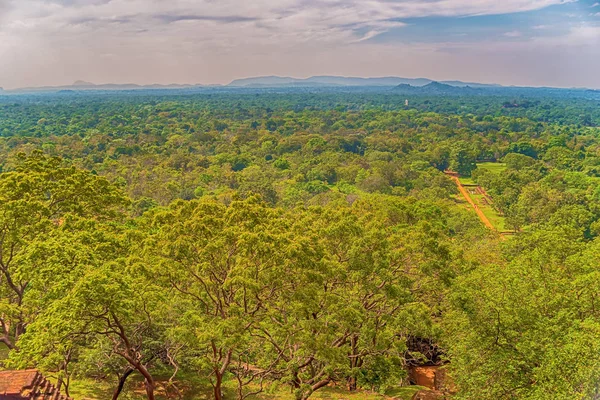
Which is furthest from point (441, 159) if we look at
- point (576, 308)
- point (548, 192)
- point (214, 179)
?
point (576, 308)

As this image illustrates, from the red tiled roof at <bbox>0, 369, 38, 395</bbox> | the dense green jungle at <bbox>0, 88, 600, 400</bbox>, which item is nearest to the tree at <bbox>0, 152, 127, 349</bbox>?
the dense green jungle at <bbox>0, 88, 600, 400</bbox>

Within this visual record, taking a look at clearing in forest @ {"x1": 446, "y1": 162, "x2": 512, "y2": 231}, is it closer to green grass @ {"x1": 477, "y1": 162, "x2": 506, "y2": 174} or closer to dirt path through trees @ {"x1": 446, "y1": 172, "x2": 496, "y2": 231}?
dirt path through trees @ {"x1": 446, "y1": 172, "x2": 496, "y2": 231}

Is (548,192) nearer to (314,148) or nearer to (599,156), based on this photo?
(599,156)

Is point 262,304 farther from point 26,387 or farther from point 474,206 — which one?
point 474,206

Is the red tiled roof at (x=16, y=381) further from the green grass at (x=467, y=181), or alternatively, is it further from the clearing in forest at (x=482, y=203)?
the green grass at (x=467, y=181)

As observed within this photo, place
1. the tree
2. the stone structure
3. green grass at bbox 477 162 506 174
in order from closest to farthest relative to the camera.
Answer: the stone structure → the tree → green grass at bbox 477 162 506 174

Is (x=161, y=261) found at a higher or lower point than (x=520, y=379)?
higher

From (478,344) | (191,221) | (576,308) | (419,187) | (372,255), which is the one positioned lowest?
(419,187)

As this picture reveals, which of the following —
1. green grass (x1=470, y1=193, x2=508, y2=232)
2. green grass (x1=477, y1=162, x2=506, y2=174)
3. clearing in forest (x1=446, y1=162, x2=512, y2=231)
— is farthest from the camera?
green grass (x1=477, y1=162, x2=506, y2=174)

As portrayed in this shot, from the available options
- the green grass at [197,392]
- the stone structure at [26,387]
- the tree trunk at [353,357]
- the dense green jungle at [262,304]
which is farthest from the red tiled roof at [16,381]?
the tree trunk at [353,357]
